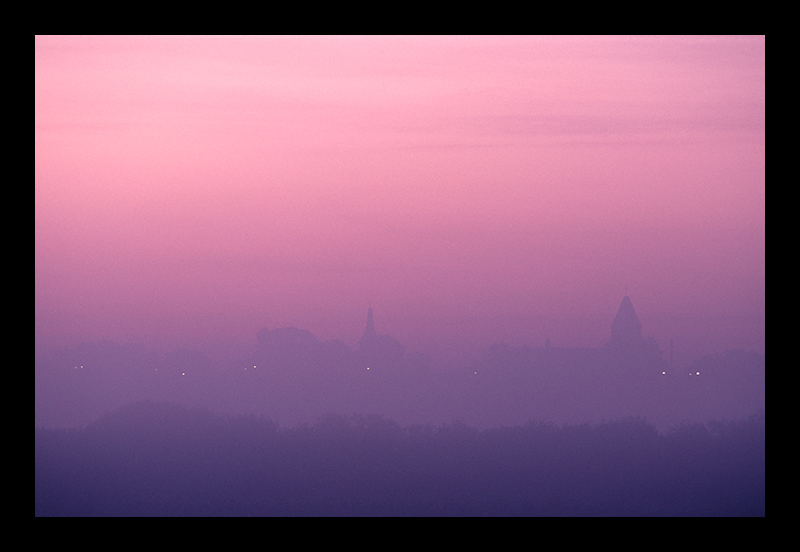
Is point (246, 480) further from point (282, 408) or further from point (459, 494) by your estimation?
point (459, 494)

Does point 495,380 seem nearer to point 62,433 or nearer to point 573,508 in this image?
point 573,508
